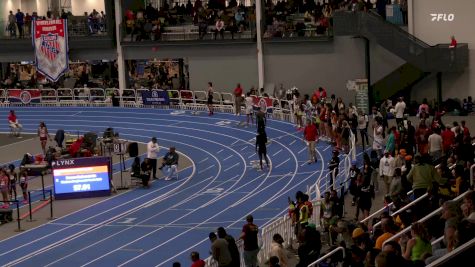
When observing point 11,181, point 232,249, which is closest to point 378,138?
point 11,181

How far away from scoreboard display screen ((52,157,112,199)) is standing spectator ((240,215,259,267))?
13.4 meters

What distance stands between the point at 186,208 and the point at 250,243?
10.7 meters

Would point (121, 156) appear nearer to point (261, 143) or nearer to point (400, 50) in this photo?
point (261, 143)

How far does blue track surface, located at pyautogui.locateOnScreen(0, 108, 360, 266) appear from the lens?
83.3 ft

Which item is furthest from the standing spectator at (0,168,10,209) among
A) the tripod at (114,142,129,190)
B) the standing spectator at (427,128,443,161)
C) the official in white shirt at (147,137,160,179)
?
the standing spectator at (427,128,443,161)

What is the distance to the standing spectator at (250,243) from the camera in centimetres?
1947

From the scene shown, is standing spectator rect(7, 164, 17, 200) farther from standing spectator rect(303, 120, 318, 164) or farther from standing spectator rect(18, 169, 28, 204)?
standing spectator rect(303, 120, 318, 164)

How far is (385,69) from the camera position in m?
48.0

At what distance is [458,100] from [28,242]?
22906mm

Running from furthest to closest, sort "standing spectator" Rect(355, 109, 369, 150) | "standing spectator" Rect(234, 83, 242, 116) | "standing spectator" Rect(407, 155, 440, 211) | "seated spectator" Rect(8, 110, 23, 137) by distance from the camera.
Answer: "standing spectator" Rect(234, 83, 242, 116) → "seated spectator" Rect(8, 110, 23, 137) → "standing spectator" Rect(355, 109, 369, 150) → "standing spectator" Rect(407, 155, 440, 211)

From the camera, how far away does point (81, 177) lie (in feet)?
107

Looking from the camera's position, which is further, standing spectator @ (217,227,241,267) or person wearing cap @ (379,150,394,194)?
person wearing cap @ (379,150,394,194)

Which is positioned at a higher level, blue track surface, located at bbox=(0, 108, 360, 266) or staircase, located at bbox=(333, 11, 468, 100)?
staircase, located at bbox=(333, 11, 468, 100)

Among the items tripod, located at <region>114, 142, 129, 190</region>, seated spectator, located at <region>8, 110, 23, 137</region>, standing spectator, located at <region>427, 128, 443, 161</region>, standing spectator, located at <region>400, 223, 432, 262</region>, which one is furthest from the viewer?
seated spectator, located at <region>8, 110, 23, 137</region>
